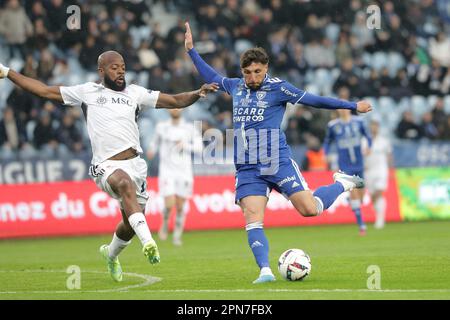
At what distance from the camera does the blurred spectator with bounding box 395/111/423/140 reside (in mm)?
27141

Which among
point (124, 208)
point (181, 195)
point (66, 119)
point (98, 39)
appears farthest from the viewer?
point (98, 39)

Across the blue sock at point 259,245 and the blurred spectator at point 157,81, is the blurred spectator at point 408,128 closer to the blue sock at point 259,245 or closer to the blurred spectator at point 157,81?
the blurred spectator at point 157,81

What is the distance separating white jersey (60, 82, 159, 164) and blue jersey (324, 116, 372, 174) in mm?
9524

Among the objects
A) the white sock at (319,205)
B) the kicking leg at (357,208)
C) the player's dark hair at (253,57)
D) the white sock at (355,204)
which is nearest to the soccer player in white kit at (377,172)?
the kicking leg at (357,208)

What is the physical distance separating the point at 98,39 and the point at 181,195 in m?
6.48

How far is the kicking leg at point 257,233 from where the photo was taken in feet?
36.1

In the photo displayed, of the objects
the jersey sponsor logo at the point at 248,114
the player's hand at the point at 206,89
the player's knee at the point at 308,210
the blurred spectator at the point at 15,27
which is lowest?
the player's knee at the point at 308,210

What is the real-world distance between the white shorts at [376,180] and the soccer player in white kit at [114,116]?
39.6ft

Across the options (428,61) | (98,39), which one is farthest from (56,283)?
(428,61)

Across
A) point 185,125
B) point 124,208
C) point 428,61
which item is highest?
point 428,61

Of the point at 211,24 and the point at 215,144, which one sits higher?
the point at 211,24

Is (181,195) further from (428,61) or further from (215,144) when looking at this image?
(428,61)

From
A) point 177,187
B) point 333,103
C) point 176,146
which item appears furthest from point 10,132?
point 333,103
